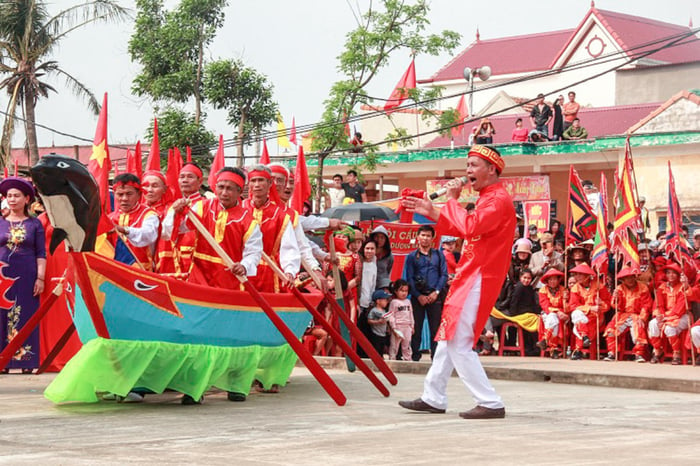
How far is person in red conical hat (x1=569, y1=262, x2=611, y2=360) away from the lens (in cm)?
1547

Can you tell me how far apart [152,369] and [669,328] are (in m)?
7.66

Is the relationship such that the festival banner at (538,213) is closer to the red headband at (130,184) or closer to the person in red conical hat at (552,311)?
the person in red conical hat at (552,311)

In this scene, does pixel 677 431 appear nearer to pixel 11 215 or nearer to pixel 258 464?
pixel 258 464

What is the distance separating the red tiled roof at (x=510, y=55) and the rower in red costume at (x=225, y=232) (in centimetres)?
3670

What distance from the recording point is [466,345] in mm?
8594

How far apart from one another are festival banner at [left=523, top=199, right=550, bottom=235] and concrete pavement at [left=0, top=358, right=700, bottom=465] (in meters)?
10.5

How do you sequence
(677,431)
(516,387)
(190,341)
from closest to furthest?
(677,431) < (190,341) < (516,387)

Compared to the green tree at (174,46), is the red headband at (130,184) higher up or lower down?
lower down

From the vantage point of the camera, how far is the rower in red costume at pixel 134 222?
33.1ft

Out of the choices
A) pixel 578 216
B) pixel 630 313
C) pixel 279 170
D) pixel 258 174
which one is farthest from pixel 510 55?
pixel 258 174

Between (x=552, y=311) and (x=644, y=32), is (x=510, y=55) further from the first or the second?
(x=552, y=311)

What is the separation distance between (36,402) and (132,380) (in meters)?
1.19

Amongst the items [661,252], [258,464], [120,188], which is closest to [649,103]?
[661,252]

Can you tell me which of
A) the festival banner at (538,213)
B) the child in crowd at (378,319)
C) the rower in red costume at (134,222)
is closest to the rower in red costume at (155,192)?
the rower in red costume at (134,222)
